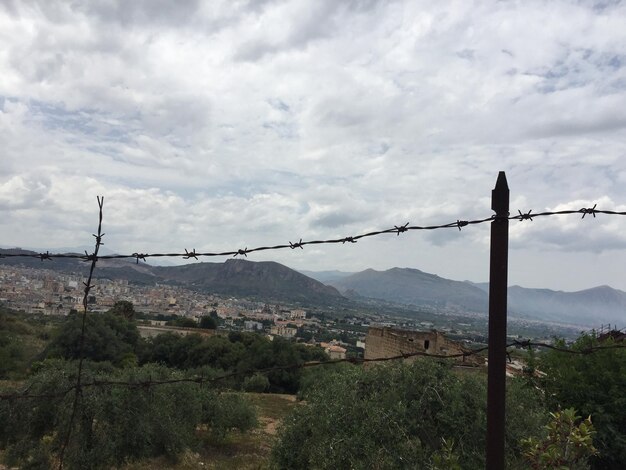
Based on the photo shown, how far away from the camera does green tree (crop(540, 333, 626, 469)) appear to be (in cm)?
1095

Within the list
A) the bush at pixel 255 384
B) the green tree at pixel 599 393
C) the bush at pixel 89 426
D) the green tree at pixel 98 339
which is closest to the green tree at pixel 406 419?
the green tree at pixel 599 393

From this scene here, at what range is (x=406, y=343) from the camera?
995 inches

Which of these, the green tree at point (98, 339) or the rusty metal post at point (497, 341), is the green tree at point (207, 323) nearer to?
the green tree at point (98, 339)

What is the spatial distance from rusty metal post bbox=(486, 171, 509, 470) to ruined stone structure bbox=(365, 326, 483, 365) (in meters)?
21.0

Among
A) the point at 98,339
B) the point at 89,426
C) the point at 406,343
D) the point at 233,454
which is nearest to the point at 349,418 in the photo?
the point at 89,426

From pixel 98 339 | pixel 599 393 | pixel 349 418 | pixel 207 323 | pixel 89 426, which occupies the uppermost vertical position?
pixel 599 393

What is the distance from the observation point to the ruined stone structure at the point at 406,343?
24.5m

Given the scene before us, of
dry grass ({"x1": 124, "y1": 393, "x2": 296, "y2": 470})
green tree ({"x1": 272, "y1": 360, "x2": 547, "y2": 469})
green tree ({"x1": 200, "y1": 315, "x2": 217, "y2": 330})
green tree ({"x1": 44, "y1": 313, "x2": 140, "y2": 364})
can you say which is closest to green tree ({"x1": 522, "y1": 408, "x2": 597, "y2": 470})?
green tree ({"x1": 272, "y1": 360, "x2": 547, "y2": 469})

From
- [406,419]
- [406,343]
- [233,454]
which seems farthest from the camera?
[406,343]

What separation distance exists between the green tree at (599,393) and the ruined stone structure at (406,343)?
10.8m

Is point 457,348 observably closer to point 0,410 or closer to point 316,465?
point 316,465

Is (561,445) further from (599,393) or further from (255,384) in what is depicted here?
(255,384)

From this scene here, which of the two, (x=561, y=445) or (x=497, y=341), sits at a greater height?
(x=497, y=341)

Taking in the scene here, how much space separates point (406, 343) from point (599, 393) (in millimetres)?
13898
